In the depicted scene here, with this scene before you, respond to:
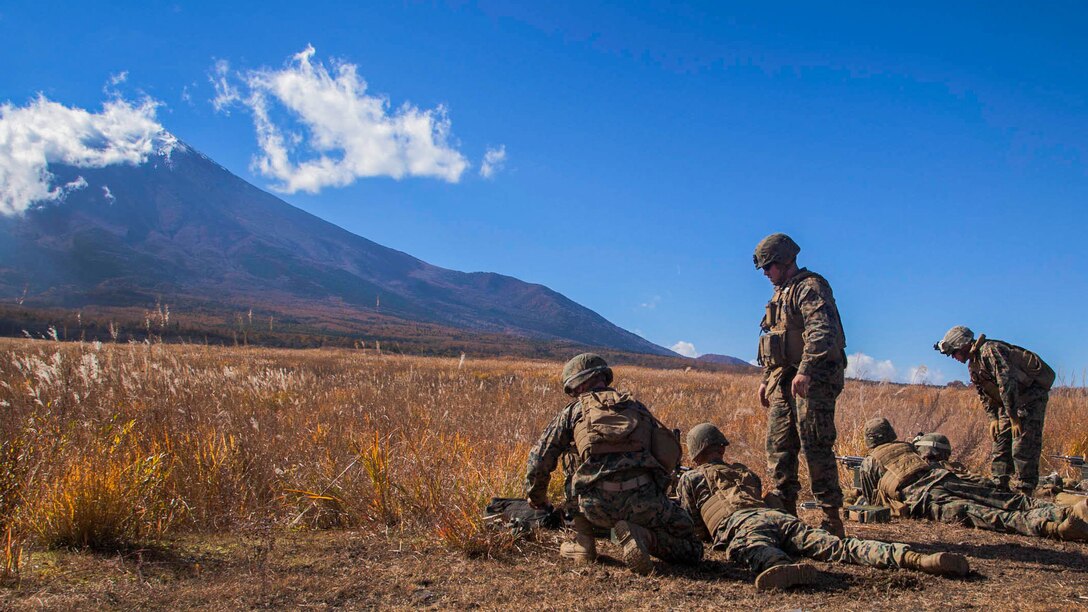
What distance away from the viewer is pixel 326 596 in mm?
3693

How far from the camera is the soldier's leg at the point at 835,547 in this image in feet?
12.9

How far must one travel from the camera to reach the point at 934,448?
6.86 m

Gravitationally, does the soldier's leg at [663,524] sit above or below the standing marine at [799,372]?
below

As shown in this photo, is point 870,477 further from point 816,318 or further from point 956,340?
point 816,318

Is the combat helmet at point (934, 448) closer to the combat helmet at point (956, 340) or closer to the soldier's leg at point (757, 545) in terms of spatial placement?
the combat helmet at point (956, 340)

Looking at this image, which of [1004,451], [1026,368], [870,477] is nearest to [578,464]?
[870,477]

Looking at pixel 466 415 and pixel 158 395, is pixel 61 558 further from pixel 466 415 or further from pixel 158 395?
pixel 466 415

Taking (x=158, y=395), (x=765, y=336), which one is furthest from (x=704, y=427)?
(x=158, y=395)

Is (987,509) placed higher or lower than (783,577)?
higher

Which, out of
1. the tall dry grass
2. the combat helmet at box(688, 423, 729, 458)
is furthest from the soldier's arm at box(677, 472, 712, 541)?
the tall dry grass

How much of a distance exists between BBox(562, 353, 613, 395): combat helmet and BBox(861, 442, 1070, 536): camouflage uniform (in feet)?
11.4

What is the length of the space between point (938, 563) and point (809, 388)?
1.45 metres

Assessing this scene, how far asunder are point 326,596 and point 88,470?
184 cm

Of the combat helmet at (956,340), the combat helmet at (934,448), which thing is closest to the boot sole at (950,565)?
the combat helmet at (934,448)
